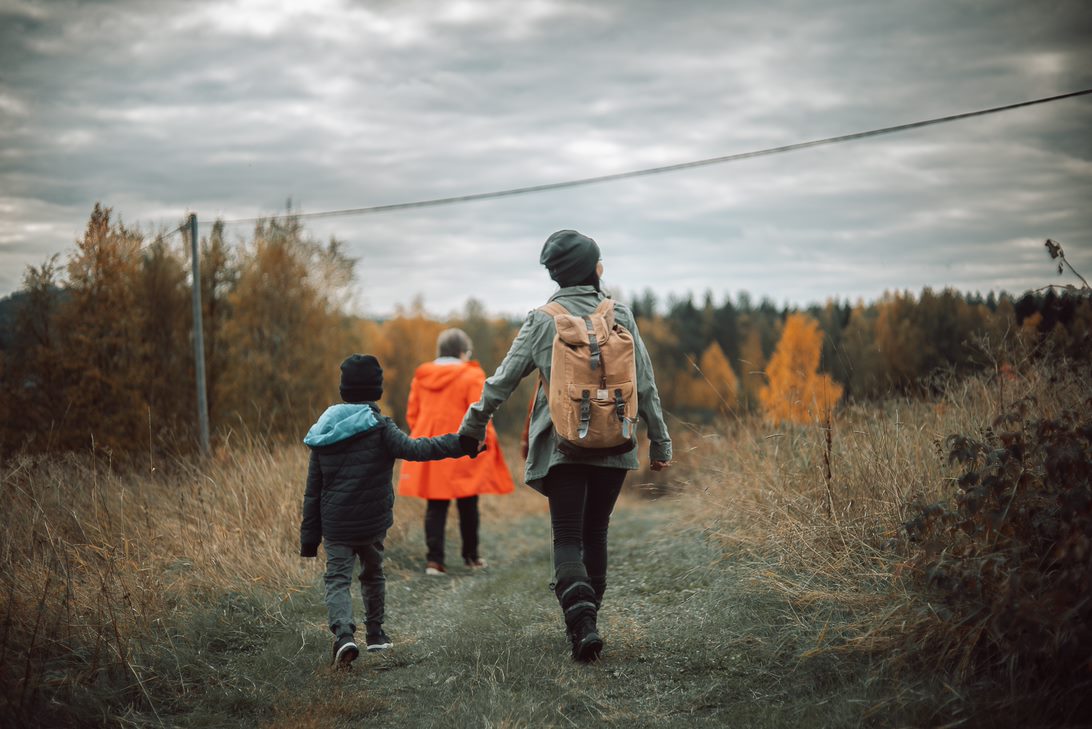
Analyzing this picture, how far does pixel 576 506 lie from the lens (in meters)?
3.91

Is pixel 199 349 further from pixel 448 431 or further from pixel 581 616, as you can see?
pixel 581 616

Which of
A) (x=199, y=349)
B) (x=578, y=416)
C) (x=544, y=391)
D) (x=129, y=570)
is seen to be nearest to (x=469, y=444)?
(x=544, y=391)

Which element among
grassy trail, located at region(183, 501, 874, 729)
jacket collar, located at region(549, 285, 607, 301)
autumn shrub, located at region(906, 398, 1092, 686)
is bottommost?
grassy trail, located at region(183, 501, 874, 729)

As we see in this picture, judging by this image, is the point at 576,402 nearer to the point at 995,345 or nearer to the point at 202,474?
the point at 995,345

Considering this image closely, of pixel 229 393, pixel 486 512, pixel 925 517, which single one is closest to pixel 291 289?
pixel 229 393

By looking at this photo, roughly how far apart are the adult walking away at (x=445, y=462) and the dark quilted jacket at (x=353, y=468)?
247 cm

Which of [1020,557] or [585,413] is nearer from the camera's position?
[1020,557]

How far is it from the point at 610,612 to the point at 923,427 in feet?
7.66

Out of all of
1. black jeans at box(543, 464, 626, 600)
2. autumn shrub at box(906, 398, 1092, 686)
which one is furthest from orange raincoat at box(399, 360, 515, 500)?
autumn shrub at box(906, 398, 1092, 686)

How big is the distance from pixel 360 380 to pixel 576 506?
51.3 inches

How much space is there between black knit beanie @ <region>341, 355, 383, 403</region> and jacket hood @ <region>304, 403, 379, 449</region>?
8 centimetres

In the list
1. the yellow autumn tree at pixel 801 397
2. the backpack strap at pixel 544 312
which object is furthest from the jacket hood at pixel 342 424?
the yellow autumn tree at pixel 801 397

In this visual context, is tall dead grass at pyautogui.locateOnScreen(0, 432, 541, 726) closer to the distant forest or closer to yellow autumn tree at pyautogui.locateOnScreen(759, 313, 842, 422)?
the distant forest

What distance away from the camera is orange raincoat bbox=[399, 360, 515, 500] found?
22.2 feet
